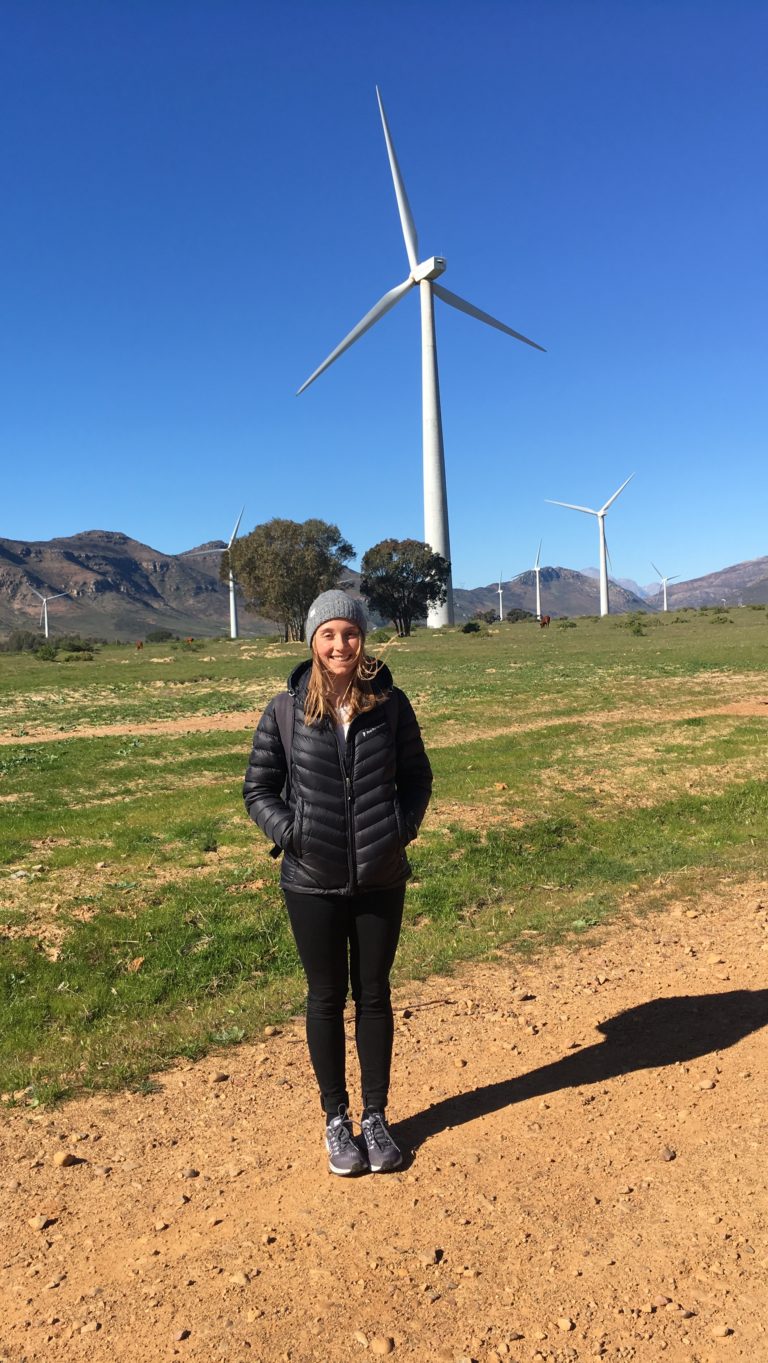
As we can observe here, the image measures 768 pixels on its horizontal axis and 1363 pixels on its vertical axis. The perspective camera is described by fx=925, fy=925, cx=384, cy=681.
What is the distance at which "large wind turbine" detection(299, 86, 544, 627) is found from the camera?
287 feet

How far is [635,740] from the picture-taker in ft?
73.3

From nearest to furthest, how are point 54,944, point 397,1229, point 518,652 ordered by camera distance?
point 397,1229, point 54,944, point 518,652

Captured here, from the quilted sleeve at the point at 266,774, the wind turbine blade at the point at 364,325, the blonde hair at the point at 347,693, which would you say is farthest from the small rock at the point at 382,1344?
the wind turbine blade at the point at 364,325

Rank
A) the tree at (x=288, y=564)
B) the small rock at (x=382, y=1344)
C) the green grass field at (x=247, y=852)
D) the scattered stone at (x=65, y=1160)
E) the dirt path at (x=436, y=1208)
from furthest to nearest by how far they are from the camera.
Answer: the tree at (x=288, y=564)
the green grass field at (x=247, y=852)
the scattered stone at (x=65, y=1160)
the dirt path at (x=436, y=1208)
the small rock at (x=382, y=1344)

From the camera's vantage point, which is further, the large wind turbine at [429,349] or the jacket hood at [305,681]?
the large wind turbine at [429,349]

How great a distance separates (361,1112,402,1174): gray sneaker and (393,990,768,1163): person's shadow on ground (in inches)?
8.3

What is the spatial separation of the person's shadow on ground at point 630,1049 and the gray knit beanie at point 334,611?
3239 millimetres

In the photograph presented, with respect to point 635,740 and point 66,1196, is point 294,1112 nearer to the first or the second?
point 66,1196

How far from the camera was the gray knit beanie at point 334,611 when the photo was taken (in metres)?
5.55

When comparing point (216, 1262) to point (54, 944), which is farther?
point (54, 944)

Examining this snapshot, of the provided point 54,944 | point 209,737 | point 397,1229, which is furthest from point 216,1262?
point 209,737

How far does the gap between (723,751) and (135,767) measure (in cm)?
1327

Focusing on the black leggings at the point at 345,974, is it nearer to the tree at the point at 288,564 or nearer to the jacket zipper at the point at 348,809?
the jacket zipper at the point at 348,809

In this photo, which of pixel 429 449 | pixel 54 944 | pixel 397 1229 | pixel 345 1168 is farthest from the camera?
pixel 429 449
